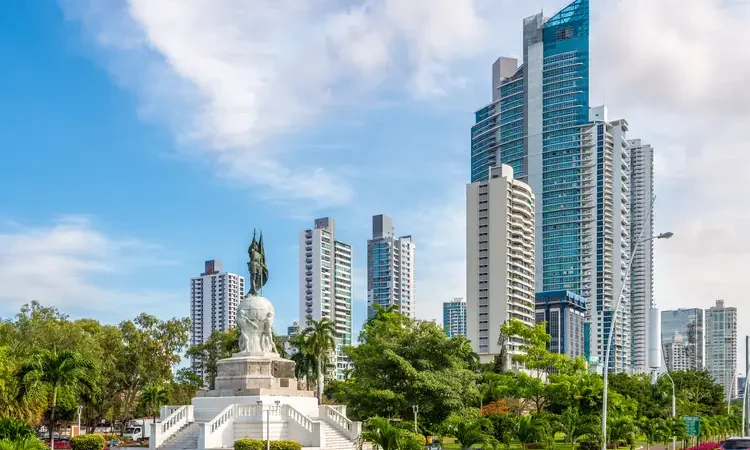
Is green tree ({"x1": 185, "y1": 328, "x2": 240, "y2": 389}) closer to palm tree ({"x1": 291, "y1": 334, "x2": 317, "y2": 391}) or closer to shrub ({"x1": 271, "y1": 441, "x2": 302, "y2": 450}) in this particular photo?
palm tree ({"x1": 291, "y1": 334, "x2": 317, "y2": 391})

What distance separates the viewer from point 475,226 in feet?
413

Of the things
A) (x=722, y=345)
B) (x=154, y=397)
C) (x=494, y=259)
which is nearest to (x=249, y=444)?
(x=154, y=397)

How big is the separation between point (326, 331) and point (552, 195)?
10020 cm

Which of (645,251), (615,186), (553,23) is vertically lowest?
(645,251)

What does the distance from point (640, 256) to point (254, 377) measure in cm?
15932

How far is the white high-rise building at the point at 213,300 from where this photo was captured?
16062 centimetres

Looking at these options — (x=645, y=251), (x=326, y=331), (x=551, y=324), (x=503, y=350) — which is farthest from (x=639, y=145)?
(x=326, y=331)

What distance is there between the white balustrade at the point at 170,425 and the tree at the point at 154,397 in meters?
17.2

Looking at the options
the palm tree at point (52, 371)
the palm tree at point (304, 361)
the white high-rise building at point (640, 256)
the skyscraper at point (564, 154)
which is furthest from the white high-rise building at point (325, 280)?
the palm tree at point (52, 371)

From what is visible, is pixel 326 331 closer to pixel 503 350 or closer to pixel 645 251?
pixel 503 350

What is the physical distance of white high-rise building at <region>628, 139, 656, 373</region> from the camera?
183500 millimetres

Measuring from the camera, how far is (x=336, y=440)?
37.3 meters

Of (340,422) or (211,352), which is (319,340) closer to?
(211,352)

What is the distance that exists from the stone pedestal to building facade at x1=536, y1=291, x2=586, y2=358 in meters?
107
